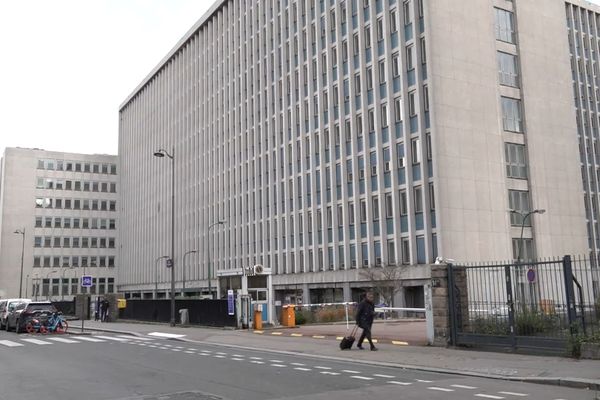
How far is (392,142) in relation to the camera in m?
49.8

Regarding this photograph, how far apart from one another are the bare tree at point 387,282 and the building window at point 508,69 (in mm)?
19093

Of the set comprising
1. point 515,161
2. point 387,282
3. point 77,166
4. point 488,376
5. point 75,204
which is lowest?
point 488,376

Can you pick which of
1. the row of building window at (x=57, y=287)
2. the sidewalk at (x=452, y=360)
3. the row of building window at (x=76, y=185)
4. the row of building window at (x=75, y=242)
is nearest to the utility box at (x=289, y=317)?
the sidewalk at (x=452, y=360)

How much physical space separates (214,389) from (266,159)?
57.0 metres

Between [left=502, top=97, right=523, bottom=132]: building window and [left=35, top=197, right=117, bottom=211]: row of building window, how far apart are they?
258ft

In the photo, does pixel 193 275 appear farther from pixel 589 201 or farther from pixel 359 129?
pixel 589 201

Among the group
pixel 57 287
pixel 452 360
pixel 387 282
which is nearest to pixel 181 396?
pixel 452 360

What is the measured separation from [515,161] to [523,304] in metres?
38.2

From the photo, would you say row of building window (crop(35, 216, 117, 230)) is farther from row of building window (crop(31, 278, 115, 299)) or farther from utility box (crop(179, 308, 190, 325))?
utility box (crop(179, 308, 190, 325))

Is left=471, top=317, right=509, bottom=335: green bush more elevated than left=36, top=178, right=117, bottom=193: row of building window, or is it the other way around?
left=36, top=178, right=117, bottom=193: row of building window

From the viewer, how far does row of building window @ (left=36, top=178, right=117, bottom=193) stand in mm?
104875

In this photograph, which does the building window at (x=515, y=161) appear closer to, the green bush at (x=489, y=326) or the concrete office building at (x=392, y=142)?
the concrete office building at (x=392, y=142)

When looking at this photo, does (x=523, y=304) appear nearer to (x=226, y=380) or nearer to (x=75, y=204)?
(x=226, y=380)

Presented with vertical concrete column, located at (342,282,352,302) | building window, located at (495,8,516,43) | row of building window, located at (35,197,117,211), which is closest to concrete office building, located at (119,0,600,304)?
building window, located at (495,8,516,43)
